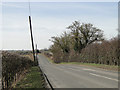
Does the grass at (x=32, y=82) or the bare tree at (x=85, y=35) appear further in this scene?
the bare tree at (x=85, y=35)

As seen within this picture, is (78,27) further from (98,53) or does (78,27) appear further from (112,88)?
(112,88)

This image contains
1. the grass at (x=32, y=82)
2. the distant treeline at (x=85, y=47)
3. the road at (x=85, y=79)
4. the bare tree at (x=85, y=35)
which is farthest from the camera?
the bare tree at (x=85, y=35)

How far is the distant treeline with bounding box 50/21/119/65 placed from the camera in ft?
91.0

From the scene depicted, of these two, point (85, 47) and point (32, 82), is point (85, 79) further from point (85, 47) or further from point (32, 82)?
point (85, 47)

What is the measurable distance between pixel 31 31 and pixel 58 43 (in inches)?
1529

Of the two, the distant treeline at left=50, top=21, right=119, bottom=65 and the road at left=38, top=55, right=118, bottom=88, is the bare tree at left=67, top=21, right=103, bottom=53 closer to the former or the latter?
the distant treeline at left=50, top=21, right=119, bottom=65

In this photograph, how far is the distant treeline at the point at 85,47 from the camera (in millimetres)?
27723

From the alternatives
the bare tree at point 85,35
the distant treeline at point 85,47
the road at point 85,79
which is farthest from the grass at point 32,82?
the bare tree at point 85,35

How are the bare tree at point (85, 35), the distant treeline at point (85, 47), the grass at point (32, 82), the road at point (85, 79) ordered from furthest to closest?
the bare tree at point (85, 35)
the distant treeline at point (85, 47)
the grass at point (32, 82)
the road at point (85, 79)

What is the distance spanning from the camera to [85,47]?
4106cm

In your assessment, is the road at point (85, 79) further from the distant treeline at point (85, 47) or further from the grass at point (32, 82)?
the distant treeline at point (85, 47)

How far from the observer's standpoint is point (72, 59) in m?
54.2

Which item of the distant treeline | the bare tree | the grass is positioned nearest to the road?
the grass

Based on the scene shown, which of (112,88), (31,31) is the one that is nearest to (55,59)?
(31,31)
